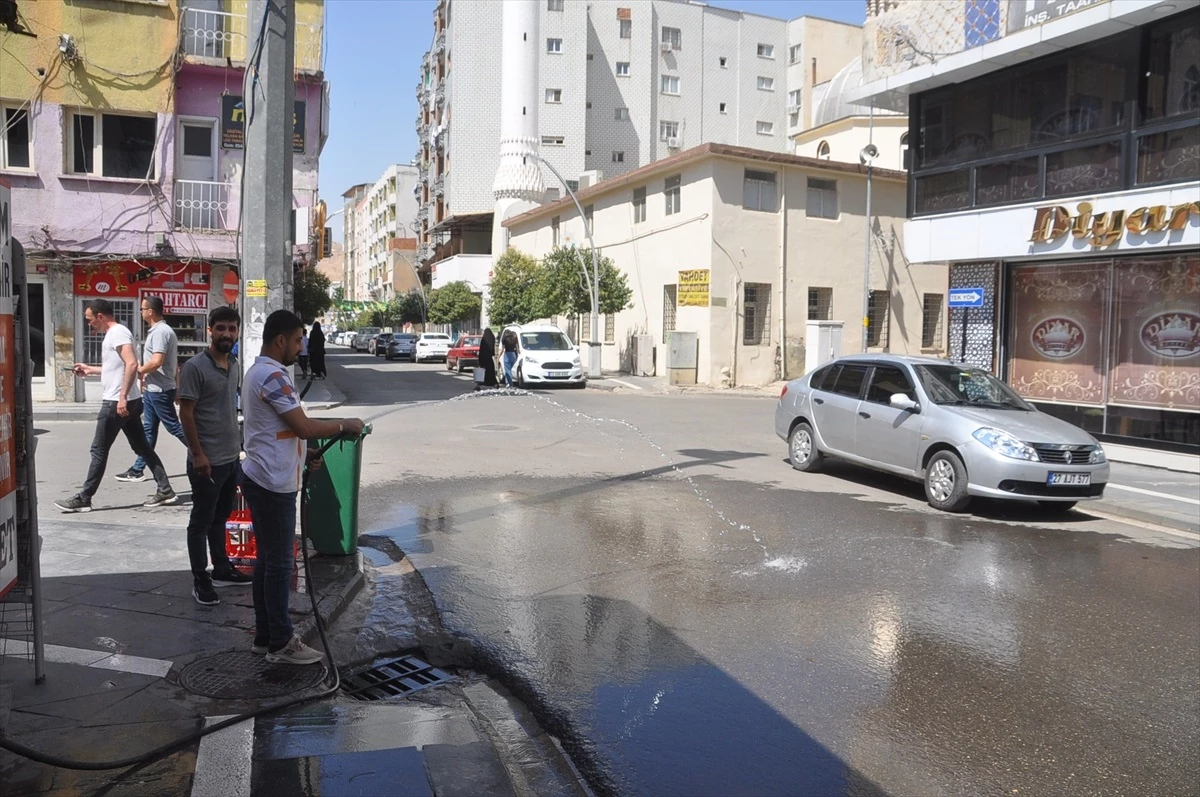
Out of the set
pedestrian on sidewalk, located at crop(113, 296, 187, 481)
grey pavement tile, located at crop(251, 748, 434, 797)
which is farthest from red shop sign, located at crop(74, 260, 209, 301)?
grey pavement tile, located at crop(251, 748, 434, 797)

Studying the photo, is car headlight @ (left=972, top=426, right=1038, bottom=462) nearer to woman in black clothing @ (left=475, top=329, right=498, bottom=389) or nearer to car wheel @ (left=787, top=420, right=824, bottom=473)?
car wheel @ (left=787, top=420, right=824, bottom=473)

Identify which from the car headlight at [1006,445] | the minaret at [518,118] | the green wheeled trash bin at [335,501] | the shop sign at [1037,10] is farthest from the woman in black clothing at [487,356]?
the minaret at [518,118]

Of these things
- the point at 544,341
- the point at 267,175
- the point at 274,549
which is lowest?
the point at 274,549

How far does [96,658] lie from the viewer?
5066 mm

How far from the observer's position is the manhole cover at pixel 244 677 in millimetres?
4773

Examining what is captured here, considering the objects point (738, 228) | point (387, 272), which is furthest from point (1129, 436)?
point (387, 272)

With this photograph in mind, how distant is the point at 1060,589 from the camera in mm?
7305

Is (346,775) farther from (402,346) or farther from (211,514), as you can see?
(402,346)

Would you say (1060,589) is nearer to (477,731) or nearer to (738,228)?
(477,731)

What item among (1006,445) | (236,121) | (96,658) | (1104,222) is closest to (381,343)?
(236,121)

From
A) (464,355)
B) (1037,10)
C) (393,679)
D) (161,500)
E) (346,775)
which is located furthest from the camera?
(464,355)

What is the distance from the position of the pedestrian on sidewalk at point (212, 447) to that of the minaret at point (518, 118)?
48.4 meters

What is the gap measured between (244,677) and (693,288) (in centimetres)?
2824

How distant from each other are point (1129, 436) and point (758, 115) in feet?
190
